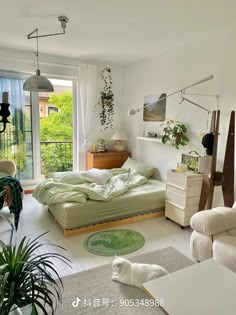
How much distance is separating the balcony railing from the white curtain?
875mm

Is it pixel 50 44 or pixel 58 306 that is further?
pixel 50 44

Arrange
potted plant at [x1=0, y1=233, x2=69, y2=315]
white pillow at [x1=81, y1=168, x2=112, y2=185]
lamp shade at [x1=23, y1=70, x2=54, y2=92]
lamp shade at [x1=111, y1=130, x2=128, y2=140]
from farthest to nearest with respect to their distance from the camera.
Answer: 1. lamp shade at [x1=111, y1=130, x2=128, y2=140]
2. white pillow at [x1=81, y1=168, x2=112, y2=185]
3. lamp shade at [x1=23, y1=70, x2=54, y2=92]
4. potted plant at [x1=0, y1=233, x2=69, y2=315]

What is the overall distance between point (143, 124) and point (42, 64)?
2056 millimetres

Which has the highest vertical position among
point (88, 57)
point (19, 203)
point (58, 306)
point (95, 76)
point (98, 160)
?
point (88, 57)

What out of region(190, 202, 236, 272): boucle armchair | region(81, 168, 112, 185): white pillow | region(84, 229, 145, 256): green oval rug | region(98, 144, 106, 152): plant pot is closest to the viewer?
region(190, 202, 236, 272): boucle armchair

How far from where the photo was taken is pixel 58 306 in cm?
173

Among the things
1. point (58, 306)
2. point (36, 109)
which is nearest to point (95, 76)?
point (36, 109)

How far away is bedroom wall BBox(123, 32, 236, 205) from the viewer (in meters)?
2.90

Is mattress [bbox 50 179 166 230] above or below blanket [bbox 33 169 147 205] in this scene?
below

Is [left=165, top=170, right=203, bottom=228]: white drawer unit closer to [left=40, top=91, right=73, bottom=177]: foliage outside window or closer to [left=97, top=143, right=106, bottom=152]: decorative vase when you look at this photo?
[left=97, top=143, right=106, bottom=152]: decorative vase

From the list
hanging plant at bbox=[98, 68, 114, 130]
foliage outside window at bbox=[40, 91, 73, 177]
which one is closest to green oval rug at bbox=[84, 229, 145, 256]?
hanging plant at bbox=[98, 68, 114, 130]

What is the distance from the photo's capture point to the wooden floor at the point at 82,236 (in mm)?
2332

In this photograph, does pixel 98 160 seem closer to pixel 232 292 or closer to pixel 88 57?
pixel 88 57

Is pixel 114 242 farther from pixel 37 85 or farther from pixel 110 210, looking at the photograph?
pixel 37 85
